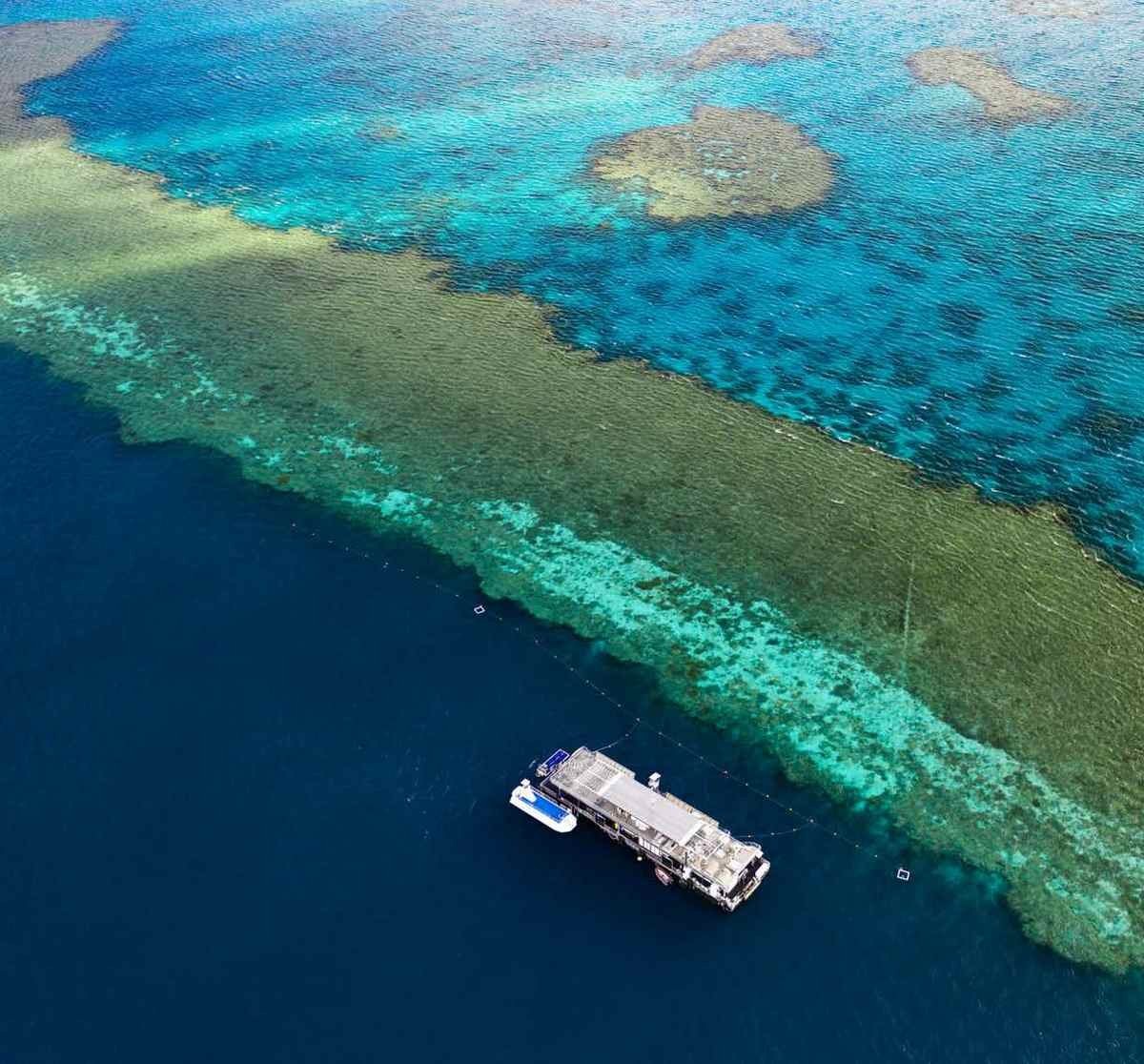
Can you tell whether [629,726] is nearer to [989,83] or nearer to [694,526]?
[694,526]

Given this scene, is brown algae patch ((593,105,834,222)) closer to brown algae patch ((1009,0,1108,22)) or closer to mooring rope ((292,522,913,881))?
mooring rope ((292,522,913,881))

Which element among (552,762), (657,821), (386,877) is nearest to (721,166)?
(552,762)

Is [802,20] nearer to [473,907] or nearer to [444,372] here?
[444,372]

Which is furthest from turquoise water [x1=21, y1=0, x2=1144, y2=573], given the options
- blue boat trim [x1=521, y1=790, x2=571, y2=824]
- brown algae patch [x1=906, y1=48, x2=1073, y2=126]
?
blue boat trim [x1=521, y1=790, x2=571, y2=824]

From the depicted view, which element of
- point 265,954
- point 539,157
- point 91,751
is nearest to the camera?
point 265,954

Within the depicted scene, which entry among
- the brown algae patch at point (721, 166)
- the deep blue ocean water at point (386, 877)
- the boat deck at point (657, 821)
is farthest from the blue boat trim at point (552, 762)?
the brown algae patch at point (721, 166)

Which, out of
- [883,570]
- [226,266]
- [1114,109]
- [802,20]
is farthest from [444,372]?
[802,20]

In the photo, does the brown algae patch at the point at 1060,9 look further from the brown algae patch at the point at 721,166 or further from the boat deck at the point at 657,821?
the boat deck at the point at 657,821
